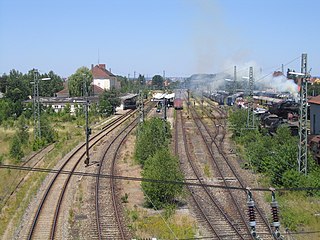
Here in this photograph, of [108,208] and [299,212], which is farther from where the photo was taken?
[108,208]

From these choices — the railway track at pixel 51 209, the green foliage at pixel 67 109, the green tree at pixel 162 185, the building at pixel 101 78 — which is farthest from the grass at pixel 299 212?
the building at pixel 101 78

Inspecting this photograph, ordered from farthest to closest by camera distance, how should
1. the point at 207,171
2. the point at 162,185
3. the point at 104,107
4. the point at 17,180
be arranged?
the point at 104,107
the point at 17,180
the point at 207,171
the point at 162,185

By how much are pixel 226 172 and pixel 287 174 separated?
4.81 metres

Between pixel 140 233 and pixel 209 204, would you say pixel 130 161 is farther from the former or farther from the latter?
pixel 140 233

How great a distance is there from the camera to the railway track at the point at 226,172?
48.2 feet

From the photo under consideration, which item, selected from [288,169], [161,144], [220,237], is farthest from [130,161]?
[220,237]

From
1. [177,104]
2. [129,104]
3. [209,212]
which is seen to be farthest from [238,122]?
[129,104]

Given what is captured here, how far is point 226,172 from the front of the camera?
2283 centimetres

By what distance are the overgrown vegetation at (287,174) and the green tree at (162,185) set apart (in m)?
3.77

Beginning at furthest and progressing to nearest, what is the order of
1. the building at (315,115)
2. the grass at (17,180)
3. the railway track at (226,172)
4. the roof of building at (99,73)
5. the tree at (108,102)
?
the roof of building at (99,73), the tree at (108,102), the building at (315,115), the grass at (17,180), the railway track at (226,172)

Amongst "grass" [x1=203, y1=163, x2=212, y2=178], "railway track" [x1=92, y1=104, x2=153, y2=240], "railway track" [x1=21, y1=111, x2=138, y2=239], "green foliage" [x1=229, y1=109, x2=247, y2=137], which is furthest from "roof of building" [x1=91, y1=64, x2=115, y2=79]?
"grass" [x1=203, y1=163, x2=212, y2=178]

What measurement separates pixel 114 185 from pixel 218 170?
536cm

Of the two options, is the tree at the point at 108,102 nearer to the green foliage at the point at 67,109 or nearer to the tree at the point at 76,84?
the green foliage at the point at 67,109

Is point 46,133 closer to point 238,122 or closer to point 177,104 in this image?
point 238,122
